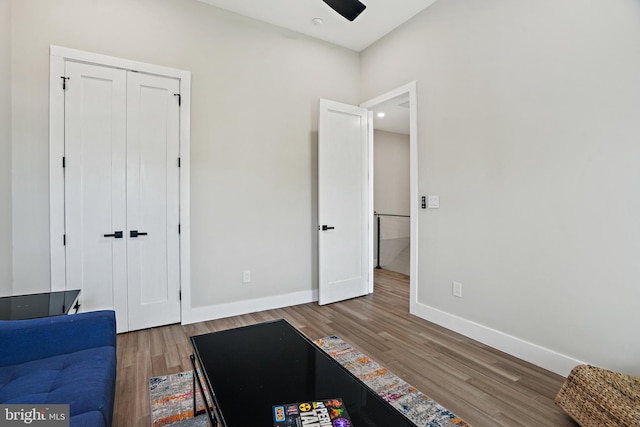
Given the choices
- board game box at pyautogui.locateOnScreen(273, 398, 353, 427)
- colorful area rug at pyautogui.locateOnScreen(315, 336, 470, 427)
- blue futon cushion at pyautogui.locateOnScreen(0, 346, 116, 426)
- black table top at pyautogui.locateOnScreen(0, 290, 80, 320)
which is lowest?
colorful area rug at pyautogui.locateOnScreen(315, 336, 470, 427)

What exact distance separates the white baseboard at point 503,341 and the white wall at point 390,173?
3.86m

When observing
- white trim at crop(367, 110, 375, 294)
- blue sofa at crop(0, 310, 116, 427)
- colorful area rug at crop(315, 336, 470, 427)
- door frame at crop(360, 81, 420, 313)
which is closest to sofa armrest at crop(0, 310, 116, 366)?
blue sofa at crop(0, 310, 116, 427)

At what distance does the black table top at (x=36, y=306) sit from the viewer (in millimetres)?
1758

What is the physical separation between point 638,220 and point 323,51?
3.50 meters

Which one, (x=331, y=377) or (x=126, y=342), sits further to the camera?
(x=126, y=342)

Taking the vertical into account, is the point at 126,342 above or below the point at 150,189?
below

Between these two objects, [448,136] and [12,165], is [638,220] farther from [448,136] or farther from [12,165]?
[12,165]

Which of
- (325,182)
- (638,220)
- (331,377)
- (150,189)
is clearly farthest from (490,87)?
(150,189)

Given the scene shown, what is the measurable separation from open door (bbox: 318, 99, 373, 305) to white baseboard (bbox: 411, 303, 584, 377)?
948mm

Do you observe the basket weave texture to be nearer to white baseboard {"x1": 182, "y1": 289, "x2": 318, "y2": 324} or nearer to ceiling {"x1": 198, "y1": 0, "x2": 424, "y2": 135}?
white baseboard {"x1": 182, "y1": 289, "x2": 318, "y2": 324}

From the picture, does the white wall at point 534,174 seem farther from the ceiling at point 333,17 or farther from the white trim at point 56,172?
the white trim at point 56,172

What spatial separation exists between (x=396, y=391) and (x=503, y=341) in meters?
1.19

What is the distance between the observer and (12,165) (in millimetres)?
2428

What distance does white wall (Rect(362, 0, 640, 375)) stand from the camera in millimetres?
1981
